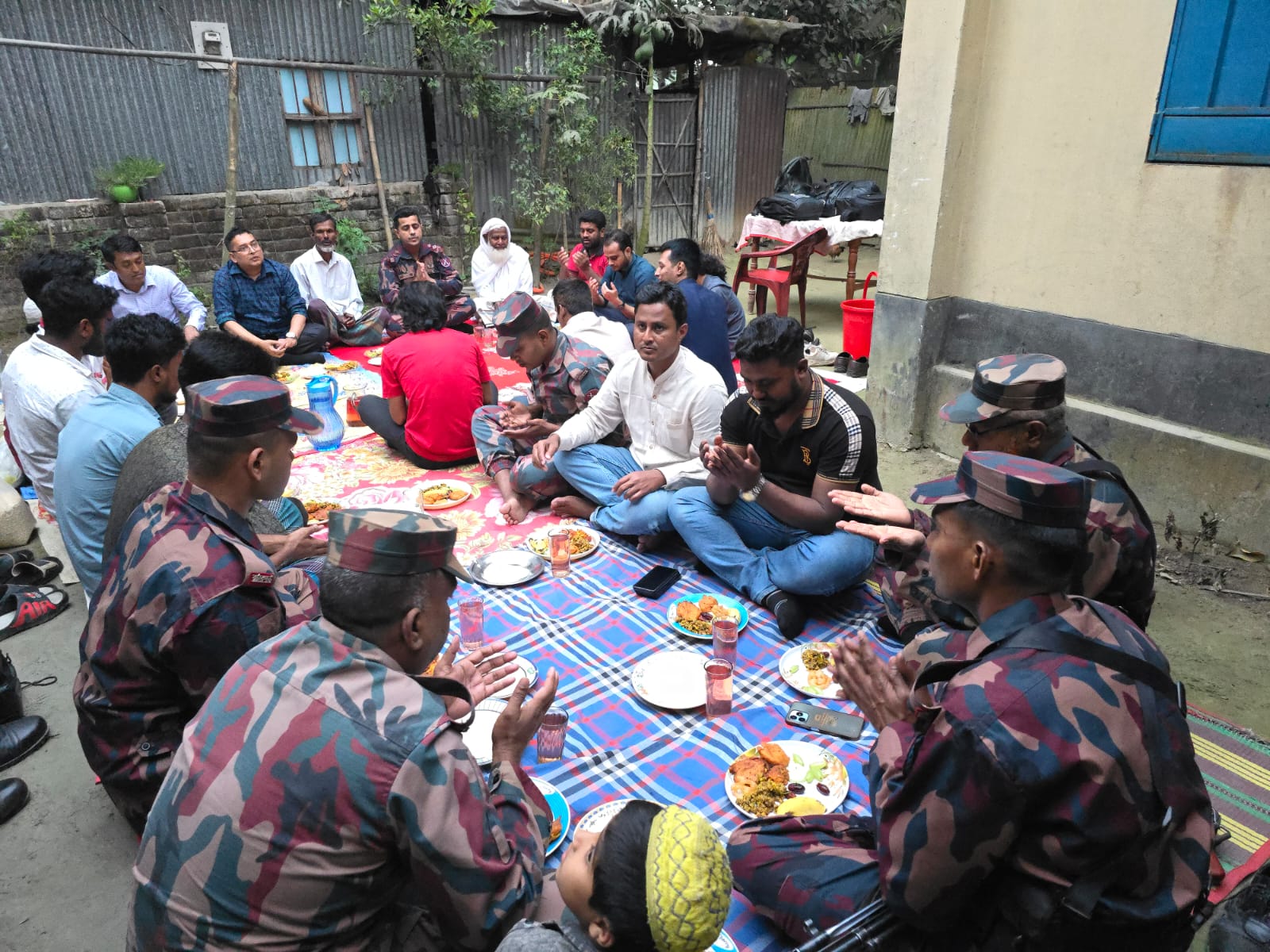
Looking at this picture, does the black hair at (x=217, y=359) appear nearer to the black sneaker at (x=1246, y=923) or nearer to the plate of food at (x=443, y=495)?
the plate of food at (x=443, y=495)

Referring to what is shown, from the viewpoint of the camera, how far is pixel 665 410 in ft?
14.5

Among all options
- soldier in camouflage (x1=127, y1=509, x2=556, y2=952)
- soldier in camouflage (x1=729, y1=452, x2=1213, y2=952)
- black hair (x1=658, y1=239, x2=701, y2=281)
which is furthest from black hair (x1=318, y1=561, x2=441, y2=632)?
black hair (x1=658, y1=239, x2=701, y2=281)

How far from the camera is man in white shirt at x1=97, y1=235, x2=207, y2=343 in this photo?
6422mm


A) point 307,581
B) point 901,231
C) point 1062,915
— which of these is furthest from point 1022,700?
point 901,231

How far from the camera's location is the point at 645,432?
15.1 ft

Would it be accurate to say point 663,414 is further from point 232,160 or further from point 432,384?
point 232,160

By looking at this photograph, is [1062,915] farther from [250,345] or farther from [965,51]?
[965,51]

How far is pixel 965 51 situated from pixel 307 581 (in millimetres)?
5286

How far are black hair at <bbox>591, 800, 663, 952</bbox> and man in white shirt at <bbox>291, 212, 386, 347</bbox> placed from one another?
25.5 ft

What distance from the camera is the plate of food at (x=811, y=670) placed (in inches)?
122

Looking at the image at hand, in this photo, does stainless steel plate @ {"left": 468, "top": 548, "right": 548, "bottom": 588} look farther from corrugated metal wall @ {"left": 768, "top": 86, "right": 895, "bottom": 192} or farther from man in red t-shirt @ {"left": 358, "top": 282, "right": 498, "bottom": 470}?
corrugated metal wall @ {"left": 768, "top": 86, "right": 895, "bottom": 192}

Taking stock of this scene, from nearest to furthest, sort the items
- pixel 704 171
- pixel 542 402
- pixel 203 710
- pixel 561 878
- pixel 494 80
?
pixel 561 878
pixel 203 710
pixel 542 402
pixel 494 80
pixel 704 171

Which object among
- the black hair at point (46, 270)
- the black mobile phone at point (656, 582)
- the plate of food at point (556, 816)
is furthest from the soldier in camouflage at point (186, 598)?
the black hair at point (46, 270)

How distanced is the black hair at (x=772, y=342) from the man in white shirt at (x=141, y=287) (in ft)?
15.8
